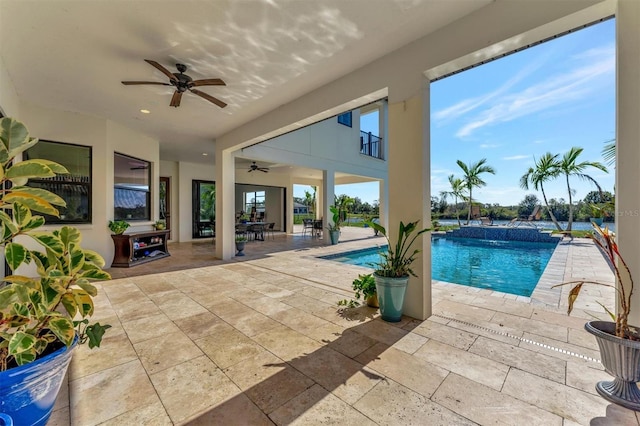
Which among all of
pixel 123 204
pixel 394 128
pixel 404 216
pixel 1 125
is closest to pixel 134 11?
pixel 1 125

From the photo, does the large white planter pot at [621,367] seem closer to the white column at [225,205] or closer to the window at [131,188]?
the white column at [225,205]

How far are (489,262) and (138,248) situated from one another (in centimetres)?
904

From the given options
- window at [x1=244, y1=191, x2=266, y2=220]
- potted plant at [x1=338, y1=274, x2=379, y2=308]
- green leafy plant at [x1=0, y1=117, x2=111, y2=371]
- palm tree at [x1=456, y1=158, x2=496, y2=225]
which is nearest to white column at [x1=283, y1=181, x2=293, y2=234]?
window at [x1=244, y1=191, x2=266, y2=220]

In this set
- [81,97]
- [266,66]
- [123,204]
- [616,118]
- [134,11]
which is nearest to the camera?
[616,118]

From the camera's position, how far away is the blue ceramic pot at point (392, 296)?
9.29ft

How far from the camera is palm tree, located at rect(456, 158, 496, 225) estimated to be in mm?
12281

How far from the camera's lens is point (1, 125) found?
1227mm

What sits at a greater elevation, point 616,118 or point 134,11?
point 134,11

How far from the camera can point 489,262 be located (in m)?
6.99

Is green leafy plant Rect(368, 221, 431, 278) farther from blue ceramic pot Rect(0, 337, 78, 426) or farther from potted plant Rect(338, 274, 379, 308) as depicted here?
blue ceramic pot Rect(0, 337, 78, 426)

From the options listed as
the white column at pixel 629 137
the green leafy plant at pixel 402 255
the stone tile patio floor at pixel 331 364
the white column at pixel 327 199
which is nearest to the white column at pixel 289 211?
the white column at pixel 327 199

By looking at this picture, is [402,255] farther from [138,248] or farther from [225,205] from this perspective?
[138,248]

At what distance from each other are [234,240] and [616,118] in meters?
7.04

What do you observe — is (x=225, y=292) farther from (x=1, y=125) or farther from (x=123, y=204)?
(x=123, y=204)
